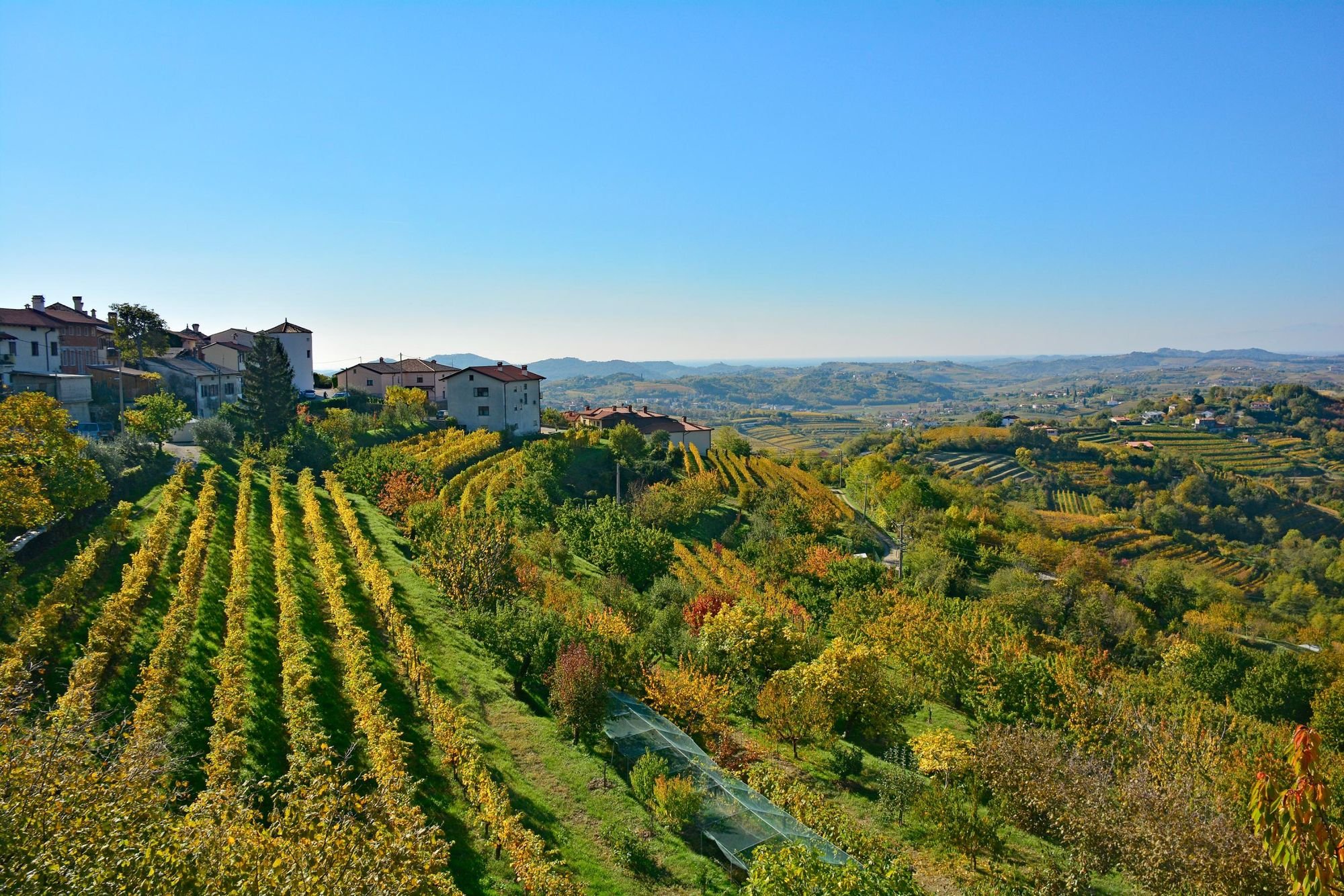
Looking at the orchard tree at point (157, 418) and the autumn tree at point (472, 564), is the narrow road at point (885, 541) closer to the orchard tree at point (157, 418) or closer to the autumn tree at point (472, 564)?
the autumn tree at point (472, 564)

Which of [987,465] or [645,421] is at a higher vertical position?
[645,421]

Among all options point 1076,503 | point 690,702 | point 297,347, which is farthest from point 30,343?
point 1076,503

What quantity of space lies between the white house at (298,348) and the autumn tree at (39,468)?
41.3 meters

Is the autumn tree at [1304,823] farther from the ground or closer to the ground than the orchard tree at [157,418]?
closer to the ground

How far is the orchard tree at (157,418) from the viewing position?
116 ft

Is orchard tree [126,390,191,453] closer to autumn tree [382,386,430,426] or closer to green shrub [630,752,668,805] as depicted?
autumn tree [382,386,430,426]

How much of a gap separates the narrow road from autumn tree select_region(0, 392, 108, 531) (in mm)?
35295

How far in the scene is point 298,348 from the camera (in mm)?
64312

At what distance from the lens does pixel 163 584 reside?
21453 mm

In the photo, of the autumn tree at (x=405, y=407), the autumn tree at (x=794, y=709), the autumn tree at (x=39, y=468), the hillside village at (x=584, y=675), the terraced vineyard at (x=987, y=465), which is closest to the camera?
the hillside village at (x=584, y=675)

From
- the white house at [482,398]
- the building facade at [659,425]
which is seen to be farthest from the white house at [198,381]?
the building facade at [659,425]

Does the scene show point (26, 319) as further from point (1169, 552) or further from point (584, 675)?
point (1169, 552)

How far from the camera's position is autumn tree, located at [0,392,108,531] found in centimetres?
1938

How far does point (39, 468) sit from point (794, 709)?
81.2 feet
